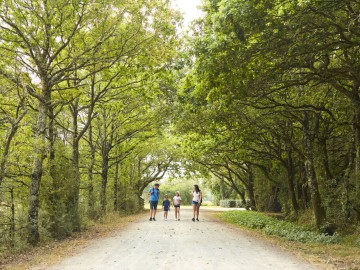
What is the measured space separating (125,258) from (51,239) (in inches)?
191

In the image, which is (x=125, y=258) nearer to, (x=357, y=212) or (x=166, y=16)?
(x=166, y=16)

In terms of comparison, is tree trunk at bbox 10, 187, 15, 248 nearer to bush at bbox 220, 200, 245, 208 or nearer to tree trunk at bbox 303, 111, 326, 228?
tree trunk at bbox 303, 111, 326, 228

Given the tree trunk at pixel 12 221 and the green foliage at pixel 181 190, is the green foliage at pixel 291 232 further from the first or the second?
the green foliage at pixel 181 190

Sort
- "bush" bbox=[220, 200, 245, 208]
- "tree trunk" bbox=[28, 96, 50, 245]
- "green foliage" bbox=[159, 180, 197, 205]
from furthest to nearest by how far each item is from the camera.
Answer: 1. "green foliage" bbox=[159, 180, 197, 205]
2. "bush" bbox=[220, 200, 245, 208]
3. "tree trunk" bbox=[28, 96, 50, 245]

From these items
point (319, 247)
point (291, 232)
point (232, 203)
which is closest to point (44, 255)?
point (319, 247)

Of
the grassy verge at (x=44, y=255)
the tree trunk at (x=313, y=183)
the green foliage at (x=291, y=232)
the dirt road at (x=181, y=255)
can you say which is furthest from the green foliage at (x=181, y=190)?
the dirt road at (x=181, y=255)

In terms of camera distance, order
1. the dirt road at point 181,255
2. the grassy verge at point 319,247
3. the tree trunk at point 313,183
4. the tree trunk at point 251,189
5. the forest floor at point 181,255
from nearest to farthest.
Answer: the dirt road at point 181,255 < the forest floor at point 181,255 < the grassy verge at point 319,247 < the tree trunk at point 313,183 < the tree trunk at point 251,189

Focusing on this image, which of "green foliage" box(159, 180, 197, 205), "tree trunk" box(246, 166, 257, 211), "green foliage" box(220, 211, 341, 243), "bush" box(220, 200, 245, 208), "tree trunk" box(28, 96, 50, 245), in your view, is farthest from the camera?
"green foliage" box(159, 180, 197, 205)

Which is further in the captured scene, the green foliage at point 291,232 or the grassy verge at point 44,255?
the green foliage at point 291,232

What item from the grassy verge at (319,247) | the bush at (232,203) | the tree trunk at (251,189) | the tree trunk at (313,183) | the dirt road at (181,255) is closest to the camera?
the dirt road at (181,255)

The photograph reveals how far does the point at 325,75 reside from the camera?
1164 centimetres

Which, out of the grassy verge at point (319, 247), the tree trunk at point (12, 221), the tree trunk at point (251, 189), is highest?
the tree trunk at point (251, 189)

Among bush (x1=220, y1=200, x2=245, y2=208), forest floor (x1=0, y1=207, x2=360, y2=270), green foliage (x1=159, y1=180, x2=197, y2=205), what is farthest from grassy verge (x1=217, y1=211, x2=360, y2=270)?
green foliage (x1=159, y1=180, x2=197, y2=205)

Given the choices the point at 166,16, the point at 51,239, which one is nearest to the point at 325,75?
the point at 166,16
